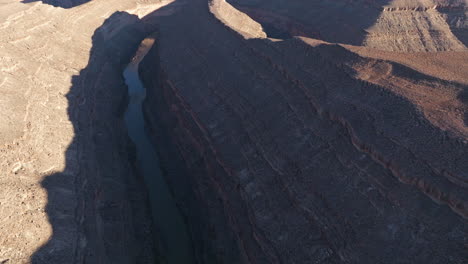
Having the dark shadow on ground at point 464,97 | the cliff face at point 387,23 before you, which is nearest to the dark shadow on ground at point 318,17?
the cliff face at point 387,23


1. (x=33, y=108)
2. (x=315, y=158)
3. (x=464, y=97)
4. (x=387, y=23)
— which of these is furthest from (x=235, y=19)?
(x=464, y=97)

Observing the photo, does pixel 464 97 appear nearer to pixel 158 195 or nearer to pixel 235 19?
pixel 158 195

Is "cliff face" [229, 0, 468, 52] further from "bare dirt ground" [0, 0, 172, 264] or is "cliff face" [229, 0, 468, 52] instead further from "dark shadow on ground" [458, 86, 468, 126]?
"bare dirt ground" [0, 0, 172, 264]

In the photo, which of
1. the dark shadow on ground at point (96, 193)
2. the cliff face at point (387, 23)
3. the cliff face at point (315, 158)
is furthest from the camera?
the cliff face at point (387, 23)

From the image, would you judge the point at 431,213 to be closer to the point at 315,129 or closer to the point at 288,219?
the point at 288,219

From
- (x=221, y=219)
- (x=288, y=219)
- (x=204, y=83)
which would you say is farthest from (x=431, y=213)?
(x=204, y=83)

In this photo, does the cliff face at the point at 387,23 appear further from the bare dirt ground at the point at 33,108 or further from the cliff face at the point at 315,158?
the bare dirt ground at the point at 33,108

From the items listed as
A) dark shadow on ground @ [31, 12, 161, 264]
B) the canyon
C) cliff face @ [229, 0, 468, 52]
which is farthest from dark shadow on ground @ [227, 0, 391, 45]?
dark shadow on ground @ [31, 12, 161, 264]
